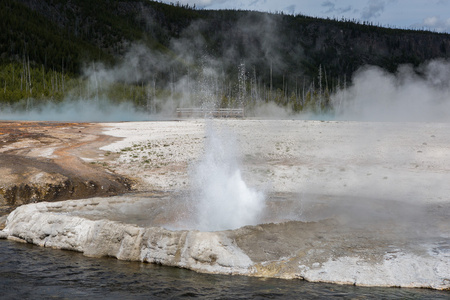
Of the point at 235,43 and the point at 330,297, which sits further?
the point at 235,43

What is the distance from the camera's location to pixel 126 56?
122m

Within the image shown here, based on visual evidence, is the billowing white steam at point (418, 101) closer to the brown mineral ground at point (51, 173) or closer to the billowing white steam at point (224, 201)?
the billowing white steam at point (224, 201)

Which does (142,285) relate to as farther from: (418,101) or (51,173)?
(418,101)

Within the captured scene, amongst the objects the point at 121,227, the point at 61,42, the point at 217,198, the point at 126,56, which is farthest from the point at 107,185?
the point at 126,56

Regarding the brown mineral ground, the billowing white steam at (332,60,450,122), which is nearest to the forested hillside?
the billowing white steam at (332,60,450,122)

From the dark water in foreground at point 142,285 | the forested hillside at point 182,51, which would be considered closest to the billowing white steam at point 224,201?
the dark water in foreground at point 142,285

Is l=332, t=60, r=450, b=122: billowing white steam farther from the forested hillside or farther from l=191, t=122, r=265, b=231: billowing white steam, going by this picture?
the forested hillside

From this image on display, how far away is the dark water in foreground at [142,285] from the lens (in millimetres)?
7090

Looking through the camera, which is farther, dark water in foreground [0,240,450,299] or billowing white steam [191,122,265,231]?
billowing white steam [191,122,265,231]

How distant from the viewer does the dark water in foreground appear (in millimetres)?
7090

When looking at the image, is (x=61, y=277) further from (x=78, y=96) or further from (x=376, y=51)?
(x=376, y=51)

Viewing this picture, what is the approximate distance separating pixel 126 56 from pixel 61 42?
761 inches

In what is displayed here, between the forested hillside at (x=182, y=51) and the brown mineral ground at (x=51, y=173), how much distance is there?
172 ft

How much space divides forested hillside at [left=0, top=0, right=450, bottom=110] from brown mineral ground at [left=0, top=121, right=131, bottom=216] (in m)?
52.3
